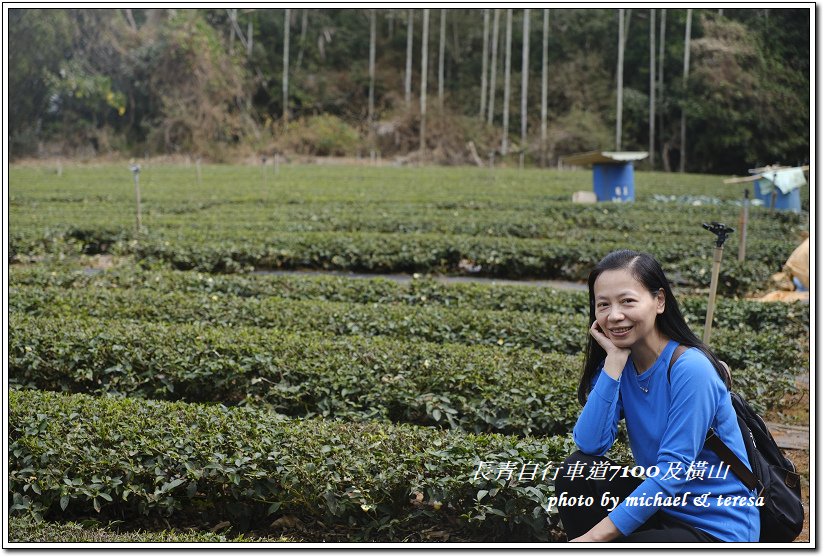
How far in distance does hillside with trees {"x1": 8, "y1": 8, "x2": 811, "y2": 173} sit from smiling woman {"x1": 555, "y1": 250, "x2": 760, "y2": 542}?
1802cm

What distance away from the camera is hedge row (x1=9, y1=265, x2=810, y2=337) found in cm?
799

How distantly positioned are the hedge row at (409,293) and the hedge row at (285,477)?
4.24 meters

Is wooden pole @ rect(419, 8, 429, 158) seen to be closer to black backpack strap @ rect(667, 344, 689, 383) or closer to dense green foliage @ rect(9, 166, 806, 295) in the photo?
dense green foliage @ rect(9, 166, 806, 295)

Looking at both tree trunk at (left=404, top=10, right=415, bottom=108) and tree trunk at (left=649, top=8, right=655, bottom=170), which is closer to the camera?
tree trunk at (left=649, top=8, right=655, bottom=170)

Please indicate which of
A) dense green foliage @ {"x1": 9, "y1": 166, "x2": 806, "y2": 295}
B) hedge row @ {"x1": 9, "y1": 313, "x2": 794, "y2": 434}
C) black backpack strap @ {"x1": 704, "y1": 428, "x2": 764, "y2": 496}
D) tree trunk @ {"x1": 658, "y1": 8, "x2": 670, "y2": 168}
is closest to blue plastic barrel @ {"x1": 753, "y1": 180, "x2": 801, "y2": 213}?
dense green foliage @ {"x1": 9, "y1": 166, "x2": 806, "y2": 295}

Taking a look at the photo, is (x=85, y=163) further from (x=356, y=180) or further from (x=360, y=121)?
(x=360, y=121)

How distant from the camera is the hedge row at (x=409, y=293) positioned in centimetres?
799

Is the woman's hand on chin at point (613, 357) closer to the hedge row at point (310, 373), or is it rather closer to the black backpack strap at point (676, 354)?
the black backpack strap at point (676, 354)

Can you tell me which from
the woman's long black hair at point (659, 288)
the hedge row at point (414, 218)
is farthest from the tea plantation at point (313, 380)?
the hedge row at point (414, 218)

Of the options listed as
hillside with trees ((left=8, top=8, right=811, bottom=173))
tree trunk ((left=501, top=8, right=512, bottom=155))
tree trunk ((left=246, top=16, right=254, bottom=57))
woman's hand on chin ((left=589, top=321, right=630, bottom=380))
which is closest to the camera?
woman's hand on chin ((left=589, top=321, right=630, bottom=380))

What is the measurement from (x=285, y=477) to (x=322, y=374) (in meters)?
1.66

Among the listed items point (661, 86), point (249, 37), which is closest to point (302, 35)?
point (249, 37)

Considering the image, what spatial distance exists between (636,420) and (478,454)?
1.37 m

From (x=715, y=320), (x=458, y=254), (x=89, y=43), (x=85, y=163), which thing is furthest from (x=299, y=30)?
(x=715, y=320)
